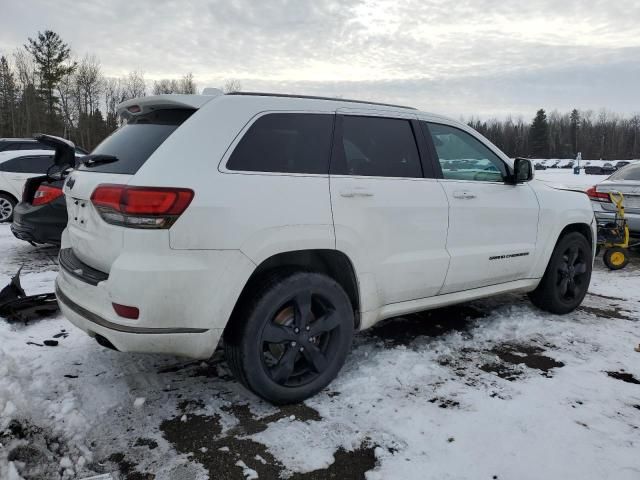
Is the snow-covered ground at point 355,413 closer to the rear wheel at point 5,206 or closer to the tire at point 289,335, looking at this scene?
the tire at point 289,335

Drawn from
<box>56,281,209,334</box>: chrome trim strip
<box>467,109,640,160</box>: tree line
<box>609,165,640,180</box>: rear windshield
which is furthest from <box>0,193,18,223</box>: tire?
<box>467,109,640,160</box>: tree line

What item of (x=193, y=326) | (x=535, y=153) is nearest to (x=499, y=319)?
(x=193, y=326)

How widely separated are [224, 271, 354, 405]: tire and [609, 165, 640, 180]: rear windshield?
730 cm

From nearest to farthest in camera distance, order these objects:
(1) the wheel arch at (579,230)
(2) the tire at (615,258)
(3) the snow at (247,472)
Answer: (3) the snow at (247,472)
(1) the wheel arch at (579,230)
(2) the tire at (615,258)

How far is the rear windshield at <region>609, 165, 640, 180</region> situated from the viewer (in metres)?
8.39

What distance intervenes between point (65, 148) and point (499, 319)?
4.37m

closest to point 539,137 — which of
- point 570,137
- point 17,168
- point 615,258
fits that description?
point 570,137

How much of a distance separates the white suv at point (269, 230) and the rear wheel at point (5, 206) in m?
8.86

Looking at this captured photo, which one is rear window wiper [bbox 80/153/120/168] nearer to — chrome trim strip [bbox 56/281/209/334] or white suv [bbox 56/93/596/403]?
white suv [bbox 56/93/596/403]

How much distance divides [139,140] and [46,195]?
480 cm

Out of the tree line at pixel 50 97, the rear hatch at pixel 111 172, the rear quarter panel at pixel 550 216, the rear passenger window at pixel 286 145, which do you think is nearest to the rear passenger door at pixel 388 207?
the rear passenger window at pixel 286 145

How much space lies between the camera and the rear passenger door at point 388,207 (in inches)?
129

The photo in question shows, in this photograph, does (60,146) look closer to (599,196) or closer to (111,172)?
(111,172)

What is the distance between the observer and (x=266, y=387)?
3.00 meters
